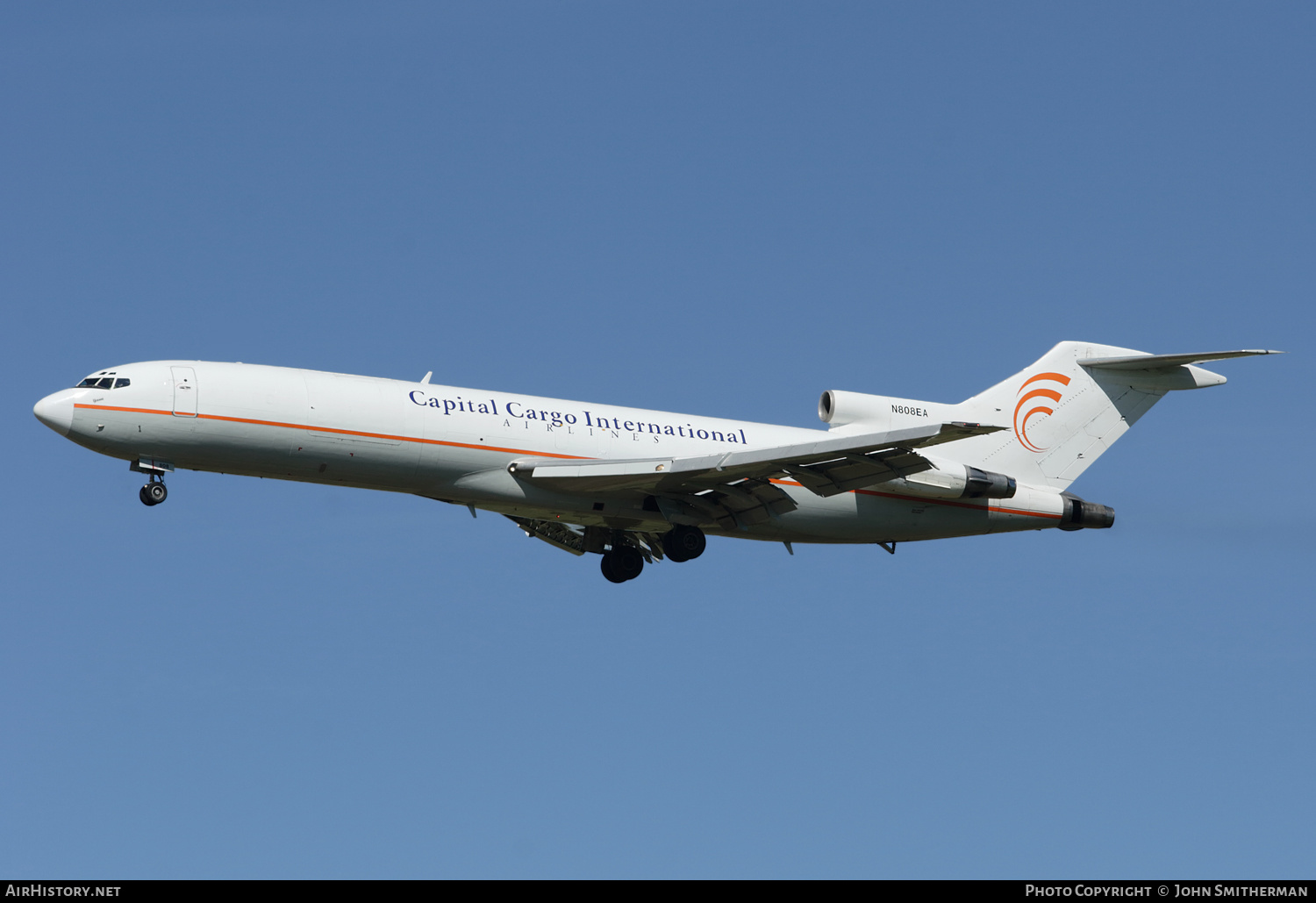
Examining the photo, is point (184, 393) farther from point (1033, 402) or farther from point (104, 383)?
point (1033, 402)

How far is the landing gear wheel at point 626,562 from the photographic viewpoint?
35062 millimetres

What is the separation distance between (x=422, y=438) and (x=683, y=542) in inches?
246

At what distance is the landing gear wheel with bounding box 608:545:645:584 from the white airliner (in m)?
0.05

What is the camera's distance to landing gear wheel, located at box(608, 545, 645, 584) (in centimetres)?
3506

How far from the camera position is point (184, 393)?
28.8m

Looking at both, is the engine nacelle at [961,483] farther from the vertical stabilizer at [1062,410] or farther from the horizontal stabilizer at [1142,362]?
the horizontal stabilizer at [1142,362]

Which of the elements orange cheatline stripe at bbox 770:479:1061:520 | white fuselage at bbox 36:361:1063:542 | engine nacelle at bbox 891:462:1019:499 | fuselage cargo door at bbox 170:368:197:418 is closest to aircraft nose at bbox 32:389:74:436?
white fuselage at bbox 36:361:1063:542

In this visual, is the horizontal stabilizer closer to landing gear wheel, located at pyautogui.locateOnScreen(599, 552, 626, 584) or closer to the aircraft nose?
landing gear wheel, located at pyautogui.locateOnScreen(599, 552, 626, 584)

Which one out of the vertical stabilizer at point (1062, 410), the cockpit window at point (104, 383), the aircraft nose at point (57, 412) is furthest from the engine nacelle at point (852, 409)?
the aircraft nose at point (57, 412)

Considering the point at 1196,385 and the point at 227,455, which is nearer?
the point at 227,455

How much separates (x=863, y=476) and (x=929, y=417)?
4020mm
